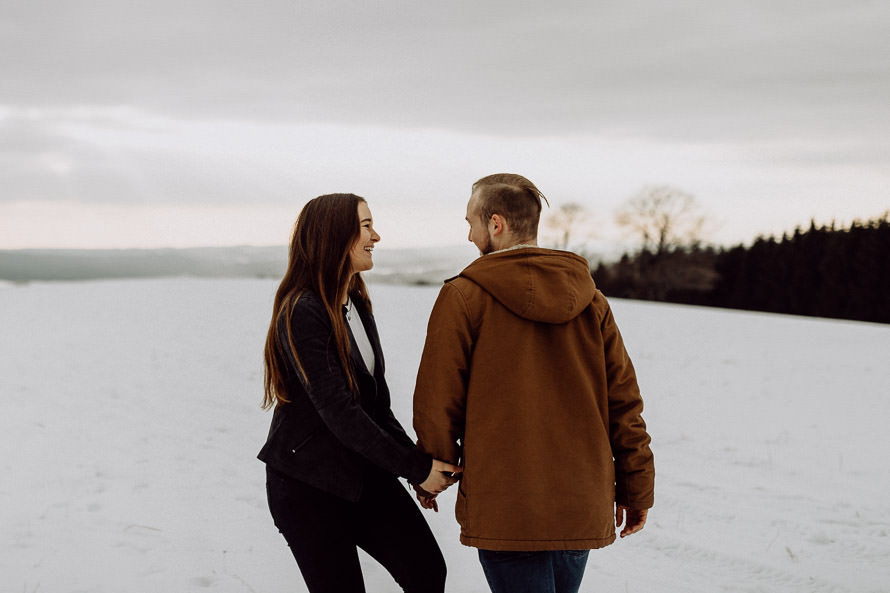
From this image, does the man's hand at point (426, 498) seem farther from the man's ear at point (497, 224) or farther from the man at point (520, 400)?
the man's ear at point (497, 224)

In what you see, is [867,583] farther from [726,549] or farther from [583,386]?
[583,386]

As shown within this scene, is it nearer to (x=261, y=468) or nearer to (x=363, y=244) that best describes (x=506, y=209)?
(x=363, y=244)

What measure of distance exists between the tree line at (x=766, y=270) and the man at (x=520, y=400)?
39.5m

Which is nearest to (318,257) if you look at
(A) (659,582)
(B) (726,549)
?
(A) (659,582)

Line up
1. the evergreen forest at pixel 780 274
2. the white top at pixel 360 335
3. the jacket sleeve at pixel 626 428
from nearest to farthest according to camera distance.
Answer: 1. the jacket sleeve at pixel 626 428
2. the white top at pixel 360 335
3. the evergreen forest at pixel 780 274

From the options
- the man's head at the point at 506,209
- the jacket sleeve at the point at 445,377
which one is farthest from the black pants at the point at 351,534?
the man's head at the point at 506,209

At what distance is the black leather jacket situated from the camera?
2.47 metres

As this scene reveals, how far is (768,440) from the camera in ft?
28.4

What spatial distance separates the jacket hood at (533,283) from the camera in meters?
2.29

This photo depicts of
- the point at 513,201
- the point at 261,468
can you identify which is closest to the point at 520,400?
the point at 513,201

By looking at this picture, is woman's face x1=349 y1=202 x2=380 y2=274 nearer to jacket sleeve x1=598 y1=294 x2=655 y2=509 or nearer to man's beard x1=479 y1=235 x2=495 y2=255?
man's beard x1=479 y1=235 x2=495 y2=255

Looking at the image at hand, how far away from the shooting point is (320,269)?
101 inches

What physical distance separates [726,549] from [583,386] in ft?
11.6

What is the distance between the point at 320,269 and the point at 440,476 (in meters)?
0.84
